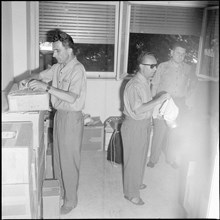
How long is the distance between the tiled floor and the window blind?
1762mm

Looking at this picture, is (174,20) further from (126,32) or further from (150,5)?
(126,32)

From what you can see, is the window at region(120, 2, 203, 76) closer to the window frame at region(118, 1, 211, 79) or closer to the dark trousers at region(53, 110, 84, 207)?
the window frame at region(118, 1, 211, 79)

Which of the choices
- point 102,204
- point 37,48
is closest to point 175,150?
point 102,204

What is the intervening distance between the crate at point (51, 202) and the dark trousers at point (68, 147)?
183mm

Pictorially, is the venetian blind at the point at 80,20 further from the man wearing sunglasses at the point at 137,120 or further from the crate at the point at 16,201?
the crate at the point at 16,201

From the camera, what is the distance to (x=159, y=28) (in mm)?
4031

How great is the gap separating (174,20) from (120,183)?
237 centimetres

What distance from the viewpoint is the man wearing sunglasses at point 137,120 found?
2.29 metres

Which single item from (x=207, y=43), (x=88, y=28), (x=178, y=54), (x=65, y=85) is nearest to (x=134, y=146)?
(x=65, y=85)

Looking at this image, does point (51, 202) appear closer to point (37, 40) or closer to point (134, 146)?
point (134, 146)

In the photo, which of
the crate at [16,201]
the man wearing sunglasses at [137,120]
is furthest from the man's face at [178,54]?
the crate at [16,201]

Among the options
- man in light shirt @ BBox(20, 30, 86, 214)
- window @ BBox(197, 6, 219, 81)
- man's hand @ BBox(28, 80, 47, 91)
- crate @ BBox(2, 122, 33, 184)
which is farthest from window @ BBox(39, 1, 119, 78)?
crate @ BBox(2, 122, 33, 184)

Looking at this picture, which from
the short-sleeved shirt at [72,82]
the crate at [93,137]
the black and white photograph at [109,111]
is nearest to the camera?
the black and white photograph at [109,111]

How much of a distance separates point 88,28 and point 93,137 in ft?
4.72
